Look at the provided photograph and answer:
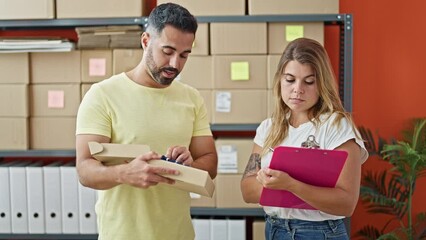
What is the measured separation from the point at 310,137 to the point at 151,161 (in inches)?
19.4

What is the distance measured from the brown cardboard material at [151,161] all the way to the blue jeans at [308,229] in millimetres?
296

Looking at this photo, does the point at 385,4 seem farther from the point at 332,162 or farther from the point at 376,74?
the point at 332,162

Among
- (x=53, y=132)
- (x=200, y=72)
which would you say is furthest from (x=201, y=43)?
(x=53, y=132)

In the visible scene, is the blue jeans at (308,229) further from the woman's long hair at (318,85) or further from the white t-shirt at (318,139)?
the woman's long hair at (318,85)

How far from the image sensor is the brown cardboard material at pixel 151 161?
53.2 inches

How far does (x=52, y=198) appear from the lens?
9.18ft

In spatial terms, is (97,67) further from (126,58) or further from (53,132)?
(53,132)

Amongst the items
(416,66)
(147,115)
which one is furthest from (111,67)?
(416,66)

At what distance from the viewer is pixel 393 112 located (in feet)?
10.4

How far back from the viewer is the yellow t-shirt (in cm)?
151

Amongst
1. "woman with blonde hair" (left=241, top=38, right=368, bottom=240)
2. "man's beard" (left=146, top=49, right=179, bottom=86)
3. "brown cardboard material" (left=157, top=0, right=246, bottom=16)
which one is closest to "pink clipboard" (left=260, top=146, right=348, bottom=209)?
"woman with blonde hair" (left=241, top=38, right=368, bottom=240)

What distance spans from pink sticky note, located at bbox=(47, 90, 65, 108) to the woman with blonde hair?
1424 mm

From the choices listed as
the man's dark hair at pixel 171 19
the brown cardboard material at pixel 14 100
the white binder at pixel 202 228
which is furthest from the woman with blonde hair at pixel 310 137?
the brown cardboard material at pixel 14 100

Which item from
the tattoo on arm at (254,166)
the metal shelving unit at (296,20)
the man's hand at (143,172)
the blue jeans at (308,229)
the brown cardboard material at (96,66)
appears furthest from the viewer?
the brown cardboard material at (96,66)
